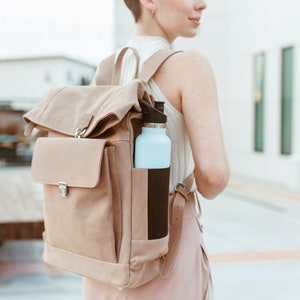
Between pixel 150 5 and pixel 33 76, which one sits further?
pixel 33 76

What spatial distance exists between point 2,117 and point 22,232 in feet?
59.9

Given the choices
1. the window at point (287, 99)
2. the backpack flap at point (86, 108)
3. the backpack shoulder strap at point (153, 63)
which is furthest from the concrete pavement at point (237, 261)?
the window at point (287, 99)

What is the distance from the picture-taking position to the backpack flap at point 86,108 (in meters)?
1.35

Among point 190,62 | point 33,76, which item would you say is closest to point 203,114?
point 190,62

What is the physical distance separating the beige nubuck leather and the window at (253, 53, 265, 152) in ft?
46.9

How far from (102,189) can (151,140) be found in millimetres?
168

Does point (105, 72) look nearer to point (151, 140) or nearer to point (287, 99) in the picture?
point (151, 140)

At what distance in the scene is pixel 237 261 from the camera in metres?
5.97

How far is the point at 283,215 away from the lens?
29.6 feet

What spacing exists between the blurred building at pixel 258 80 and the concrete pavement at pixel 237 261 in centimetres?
401

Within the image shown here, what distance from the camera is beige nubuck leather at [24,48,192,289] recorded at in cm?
137

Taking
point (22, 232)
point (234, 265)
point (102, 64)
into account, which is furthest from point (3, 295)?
point (102, 64)

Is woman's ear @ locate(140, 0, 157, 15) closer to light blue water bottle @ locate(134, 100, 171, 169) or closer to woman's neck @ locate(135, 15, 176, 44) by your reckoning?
woman's neck @ locate(135, 15, 176, 44)

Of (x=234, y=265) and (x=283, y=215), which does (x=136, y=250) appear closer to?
(x=234, y=265)
